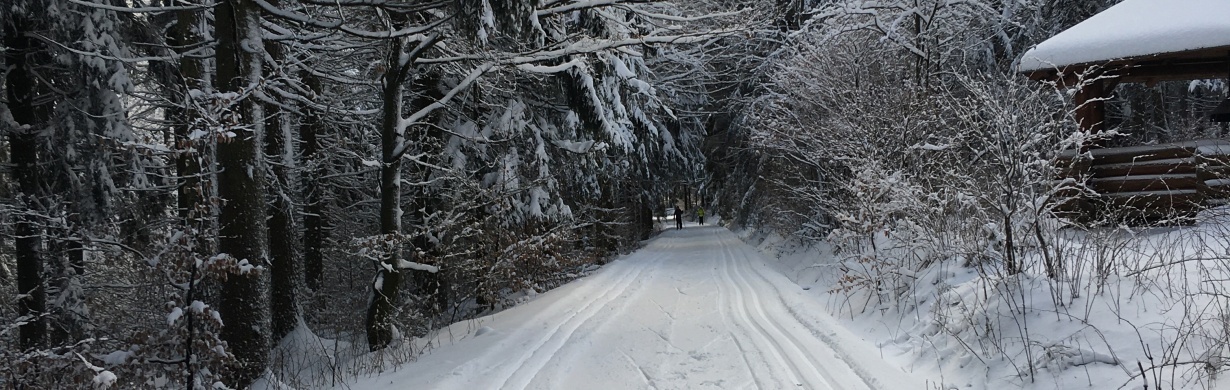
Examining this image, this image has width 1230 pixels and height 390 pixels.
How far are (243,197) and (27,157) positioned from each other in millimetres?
5709

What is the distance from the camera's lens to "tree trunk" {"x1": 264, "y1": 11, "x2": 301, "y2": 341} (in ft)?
29.6

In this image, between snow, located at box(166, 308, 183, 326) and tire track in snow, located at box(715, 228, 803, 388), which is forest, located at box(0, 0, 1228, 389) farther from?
tire track in snow, located at box(715, 228, 803, 388)

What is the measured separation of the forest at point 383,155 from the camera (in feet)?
18.4

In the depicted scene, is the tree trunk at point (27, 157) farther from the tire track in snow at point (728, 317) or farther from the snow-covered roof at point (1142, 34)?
the snow-covered roof at point (1142, 34)

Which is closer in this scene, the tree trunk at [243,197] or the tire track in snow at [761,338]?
the tire track in snow at [761,338]

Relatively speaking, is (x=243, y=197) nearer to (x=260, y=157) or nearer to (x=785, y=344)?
(x=260, y=157)

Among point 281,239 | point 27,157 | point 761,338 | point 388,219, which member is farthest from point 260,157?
point 27,157

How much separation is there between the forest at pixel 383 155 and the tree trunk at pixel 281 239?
35 mm

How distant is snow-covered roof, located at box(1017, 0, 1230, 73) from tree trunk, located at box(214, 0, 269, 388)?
9439 mm

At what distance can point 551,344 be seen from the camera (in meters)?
6.62

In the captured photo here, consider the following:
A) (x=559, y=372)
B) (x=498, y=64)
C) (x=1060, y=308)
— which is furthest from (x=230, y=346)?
(x=1060, y=308)

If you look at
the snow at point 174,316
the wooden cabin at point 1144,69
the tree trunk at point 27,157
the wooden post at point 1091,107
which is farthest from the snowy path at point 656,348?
the tree trunk at point 27,157

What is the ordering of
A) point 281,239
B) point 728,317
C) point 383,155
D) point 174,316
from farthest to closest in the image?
point 281,239, point 728,317, point 383,155, point 174,316

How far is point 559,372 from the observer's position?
5.55 metres
